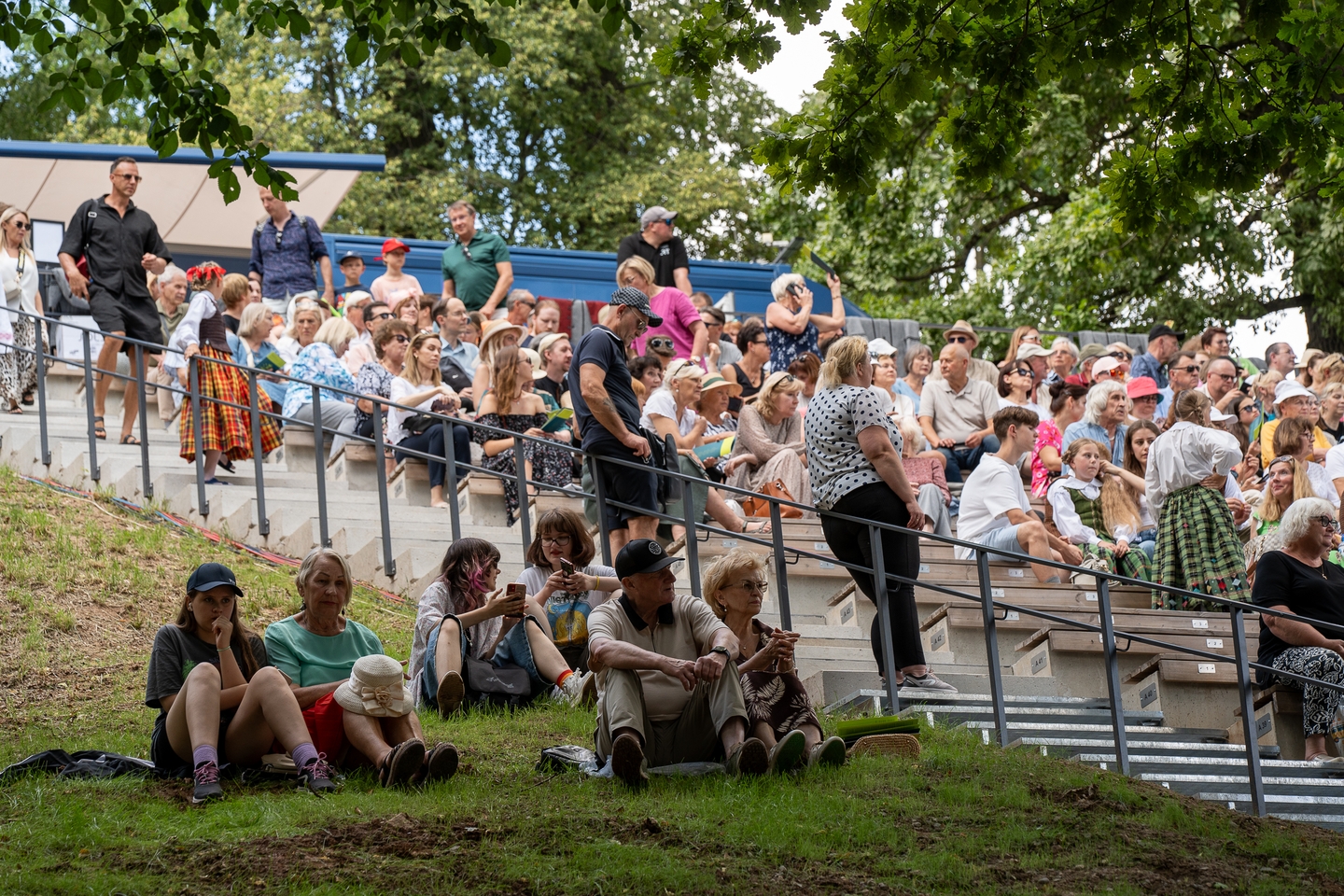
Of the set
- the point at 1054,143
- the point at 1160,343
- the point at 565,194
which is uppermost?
the point at 565,194

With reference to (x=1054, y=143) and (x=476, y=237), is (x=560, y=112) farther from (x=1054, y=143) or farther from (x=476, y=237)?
(x=476, y=237)

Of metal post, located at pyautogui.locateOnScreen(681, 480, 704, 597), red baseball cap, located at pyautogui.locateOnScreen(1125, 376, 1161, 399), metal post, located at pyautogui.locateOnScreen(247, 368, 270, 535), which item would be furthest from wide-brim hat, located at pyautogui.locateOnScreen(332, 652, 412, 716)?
red baseball cap, located at pyautogui.locateOnScreen(1125, 376, 1161, 399)

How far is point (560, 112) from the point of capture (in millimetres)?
35031

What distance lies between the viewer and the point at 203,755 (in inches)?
257

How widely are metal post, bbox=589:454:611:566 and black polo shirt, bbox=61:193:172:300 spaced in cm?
538

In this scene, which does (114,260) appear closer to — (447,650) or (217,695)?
(447,650)

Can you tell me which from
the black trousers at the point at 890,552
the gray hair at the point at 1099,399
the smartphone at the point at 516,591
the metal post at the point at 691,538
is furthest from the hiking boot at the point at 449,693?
the gray hair at the point at 1099,399

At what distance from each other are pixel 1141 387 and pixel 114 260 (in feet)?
28.9

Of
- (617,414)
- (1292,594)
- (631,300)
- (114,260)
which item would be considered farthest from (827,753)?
(114,260)

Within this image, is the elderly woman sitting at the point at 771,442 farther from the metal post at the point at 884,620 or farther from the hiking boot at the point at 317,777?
the hiking boot at the point at 317,777

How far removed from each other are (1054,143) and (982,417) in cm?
1091

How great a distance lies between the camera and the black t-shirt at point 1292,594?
29.5 ft

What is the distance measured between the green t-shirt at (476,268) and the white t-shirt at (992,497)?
7025 mm

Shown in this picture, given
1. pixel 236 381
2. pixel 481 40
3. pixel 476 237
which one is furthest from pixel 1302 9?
pixel 476 237
